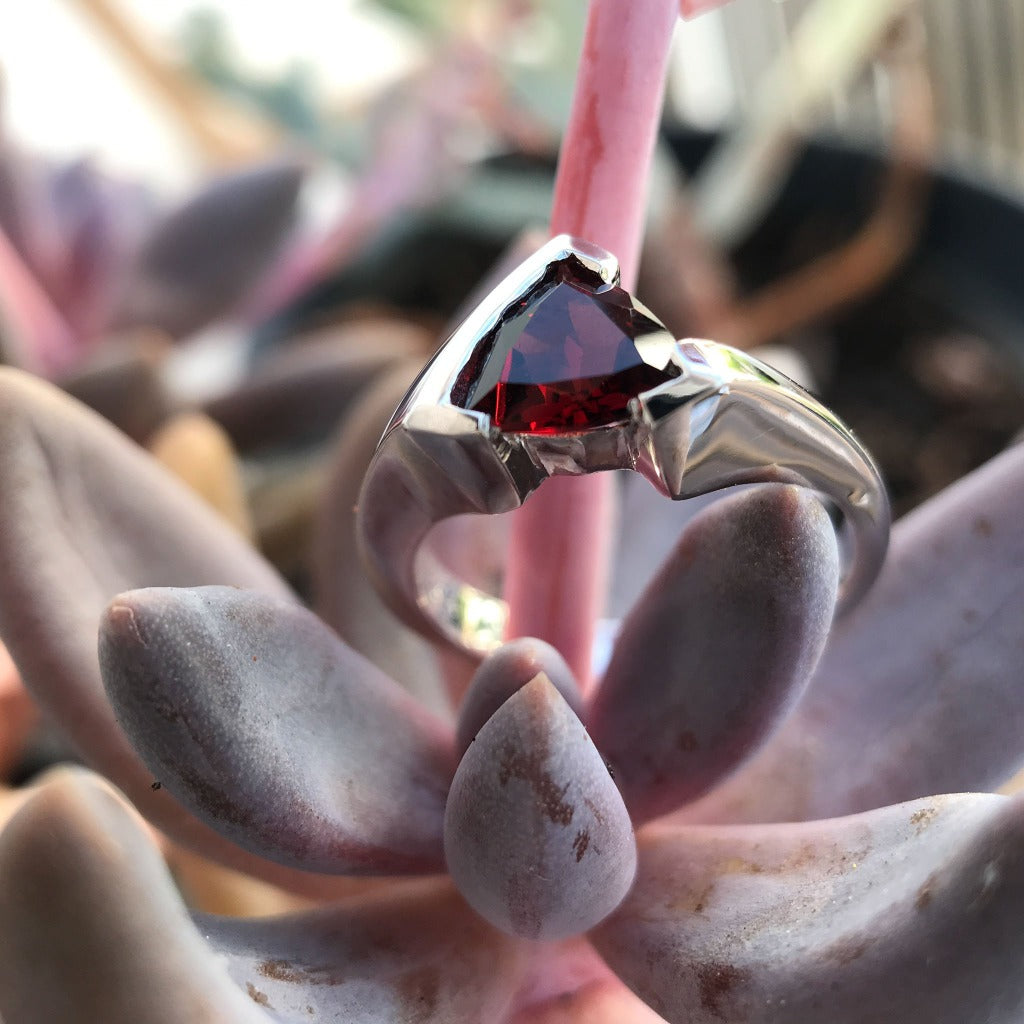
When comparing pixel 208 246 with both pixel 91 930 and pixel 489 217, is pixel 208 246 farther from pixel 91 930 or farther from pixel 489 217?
pixel 91 930

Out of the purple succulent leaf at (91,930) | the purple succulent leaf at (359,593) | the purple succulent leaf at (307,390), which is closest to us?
the purple succulent leaf at (91,930)

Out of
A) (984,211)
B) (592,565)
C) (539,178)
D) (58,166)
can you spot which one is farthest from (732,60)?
(592,565)

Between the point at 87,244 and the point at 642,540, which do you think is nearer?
the point at 642,540

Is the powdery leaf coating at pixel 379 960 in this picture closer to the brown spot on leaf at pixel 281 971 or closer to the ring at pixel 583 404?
the brown spot on leaf at pixel 281 971

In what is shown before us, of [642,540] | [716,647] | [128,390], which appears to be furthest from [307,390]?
[716,647]

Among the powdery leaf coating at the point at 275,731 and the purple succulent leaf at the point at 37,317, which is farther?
the purple succulent leaf at the point at 37,317

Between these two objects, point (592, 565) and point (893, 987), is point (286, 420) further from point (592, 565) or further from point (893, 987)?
point (893, 987)

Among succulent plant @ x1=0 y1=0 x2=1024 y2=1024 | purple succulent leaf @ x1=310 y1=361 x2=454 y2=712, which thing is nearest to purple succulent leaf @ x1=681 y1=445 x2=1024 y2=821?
succulent plant @ x1=0 y1=0 x2=1024 y2=1024

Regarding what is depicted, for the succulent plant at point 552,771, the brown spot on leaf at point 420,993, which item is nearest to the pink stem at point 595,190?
the succulent plant at point 552,771

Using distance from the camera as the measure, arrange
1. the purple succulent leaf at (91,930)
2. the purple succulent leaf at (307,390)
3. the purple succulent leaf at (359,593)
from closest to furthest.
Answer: the purple succulent leaf at (91,930)
the purple succulent leaf at (359,593)
the purple succulent leaf at (307,390)
